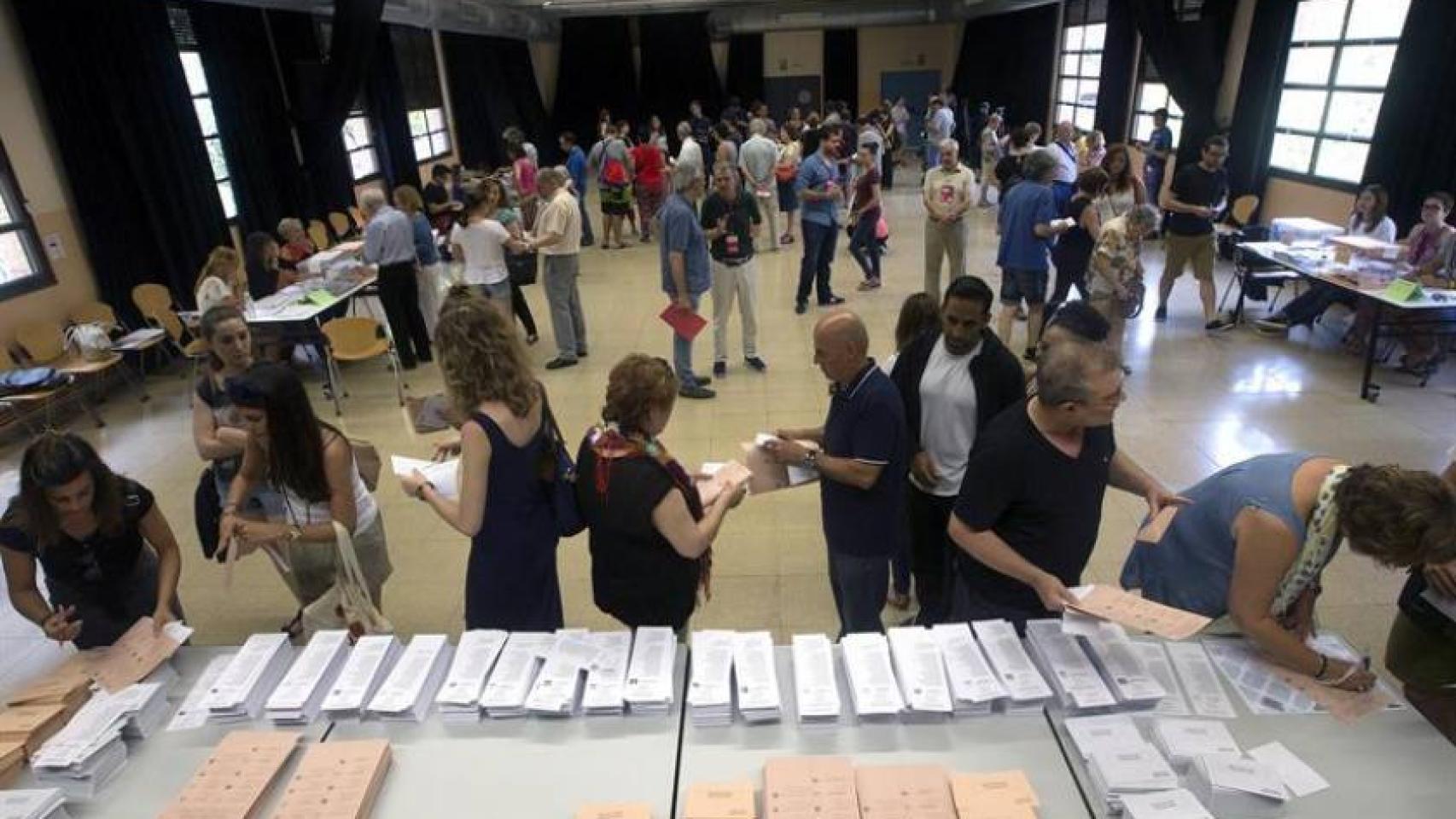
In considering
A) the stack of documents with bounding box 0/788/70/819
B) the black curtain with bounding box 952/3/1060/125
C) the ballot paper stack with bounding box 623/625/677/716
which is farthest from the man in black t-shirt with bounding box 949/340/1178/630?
the black curtain with bounding box 952/3/1060/125

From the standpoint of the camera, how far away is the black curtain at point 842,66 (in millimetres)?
18891

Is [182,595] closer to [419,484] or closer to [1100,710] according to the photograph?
[419,484]

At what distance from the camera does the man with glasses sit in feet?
21.7

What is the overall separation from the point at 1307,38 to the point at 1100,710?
31.5 feet


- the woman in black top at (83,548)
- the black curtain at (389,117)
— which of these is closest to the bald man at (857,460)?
the woman in black top at (83,548)

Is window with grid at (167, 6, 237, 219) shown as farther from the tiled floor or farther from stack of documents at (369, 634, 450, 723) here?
stack of documents at (369, 634, 450, 723)

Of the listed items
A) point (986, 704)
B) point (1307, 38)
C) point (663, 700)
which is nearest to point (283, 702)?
point (663, 700)

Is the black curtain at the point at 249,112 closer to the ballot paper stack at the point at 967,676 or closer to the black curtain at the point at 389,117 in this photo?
the black curtain at the point at 389,117

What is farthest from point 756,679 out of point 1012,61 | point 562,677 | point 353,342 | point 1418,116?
point 1012,61

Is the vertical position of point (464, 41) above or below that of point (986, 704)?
above

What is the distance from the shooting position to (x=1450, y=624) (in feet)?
7.33

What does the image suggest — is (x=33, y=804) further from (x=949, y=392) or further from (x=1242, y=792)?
(x=949, y=392)

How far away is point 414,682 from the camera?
6.28ft

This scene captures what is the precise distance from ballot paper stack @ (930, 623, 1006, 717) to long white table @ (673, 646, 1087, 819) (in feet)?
0.10
